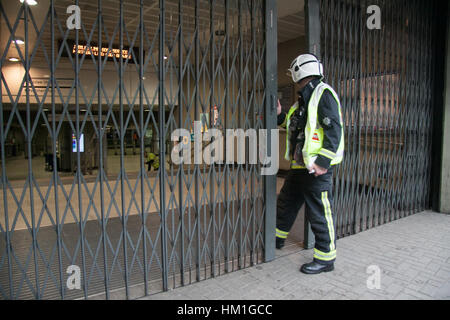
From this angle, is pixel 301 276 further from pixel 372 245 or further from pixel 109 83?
pixel 109 83

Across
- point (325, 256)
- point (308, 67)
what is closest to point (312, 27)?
point (308, 67)

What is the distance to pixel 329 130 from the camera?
3584 millimetres

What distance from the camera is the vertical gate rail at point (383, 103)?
16.0 ft

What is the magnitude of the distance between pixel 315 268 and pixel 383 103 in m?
3.42

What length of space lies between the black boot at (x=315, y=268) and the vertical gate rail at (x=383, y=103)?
1286mm

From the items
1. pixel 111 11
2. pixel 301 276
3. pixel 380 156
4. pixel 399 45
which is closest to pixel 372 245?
pixel 301 276

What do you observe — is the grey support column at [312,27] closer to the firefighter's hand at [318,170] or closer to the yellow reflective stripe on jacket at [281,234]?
the yellow reflective stripe on jacket at [281,234]

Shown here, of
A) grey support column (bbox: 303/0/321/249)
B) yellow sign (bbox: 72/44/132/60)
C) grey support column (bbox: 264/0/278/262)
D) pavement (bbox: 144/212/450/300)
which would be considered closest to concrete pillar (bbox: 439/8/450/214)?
pavement (bbox: 144/212/450/300)

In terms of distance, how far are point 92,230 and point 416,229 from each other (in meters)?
5.16

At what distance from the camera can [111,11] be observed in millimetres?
7480

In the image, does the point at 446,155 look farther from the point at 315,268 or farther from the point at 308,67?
the point at 315,268

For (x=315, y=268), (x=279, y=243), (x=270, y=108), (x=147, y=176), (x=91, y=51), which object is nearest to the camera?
(x=91, y=51)

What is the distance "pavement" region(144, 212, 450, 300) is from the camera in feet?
10.4

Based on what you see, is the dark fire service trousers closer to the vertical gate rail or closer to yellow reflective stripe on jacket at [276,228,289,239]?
yellow reflective stripe on jacket at [276,228,289,239]
